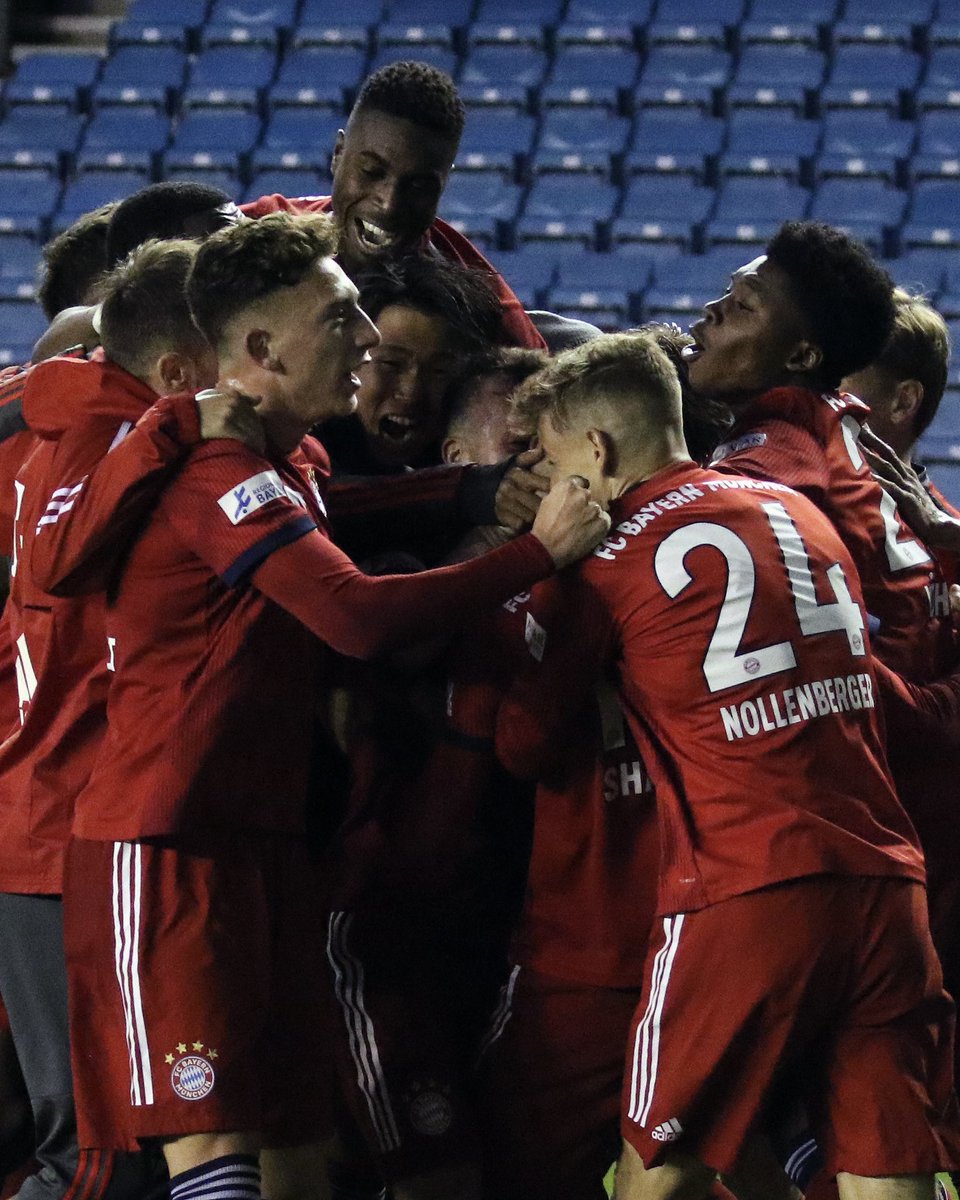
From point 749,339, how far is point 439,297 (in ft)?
2.09

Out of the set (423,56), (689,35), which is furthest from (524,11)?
(689,35)

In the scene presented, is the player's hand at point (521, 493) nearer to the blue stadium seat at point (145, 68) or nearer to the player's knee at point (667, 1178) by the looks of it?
the player's knee at point (667, 1178)

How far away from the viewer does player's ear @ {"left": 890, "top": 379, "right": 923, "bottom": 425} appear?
13.5 ft

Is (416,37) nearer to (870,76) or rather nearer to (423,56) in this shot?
(423,56)

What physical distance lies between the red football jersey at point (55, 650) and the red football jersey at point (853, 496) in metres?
1.13

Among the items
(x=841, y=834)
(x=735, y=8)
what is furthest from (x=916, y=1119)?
(x=735, y=8)

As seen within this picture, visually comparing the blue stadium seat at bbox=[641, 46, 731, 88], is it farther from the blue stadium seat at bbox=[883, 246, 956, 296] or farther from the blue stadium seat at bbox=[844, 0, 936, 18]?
the blue stadium seat at bbox=[883, 246, 956, 296]

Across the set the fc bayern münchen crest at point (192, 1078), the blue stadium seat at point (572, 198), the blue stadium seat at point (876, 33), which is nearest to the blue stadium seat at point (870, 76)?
the blue stadium seat at point (876, 33)

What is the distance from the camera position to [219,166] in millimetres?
12594

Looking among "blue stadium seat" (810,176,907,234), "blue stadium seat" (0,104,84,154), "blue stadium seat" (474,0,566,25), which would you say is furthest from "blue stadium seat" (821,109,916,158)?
"blue stadium seat" (0,104,84,154)

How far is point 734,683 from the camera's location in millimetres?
2920

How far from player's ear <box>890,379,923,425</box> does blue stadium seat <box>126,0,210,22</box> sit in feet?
36.8

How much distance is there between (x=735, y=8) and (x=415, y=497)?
1092 cm

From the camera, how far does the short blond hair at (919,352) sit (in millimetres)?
4066
